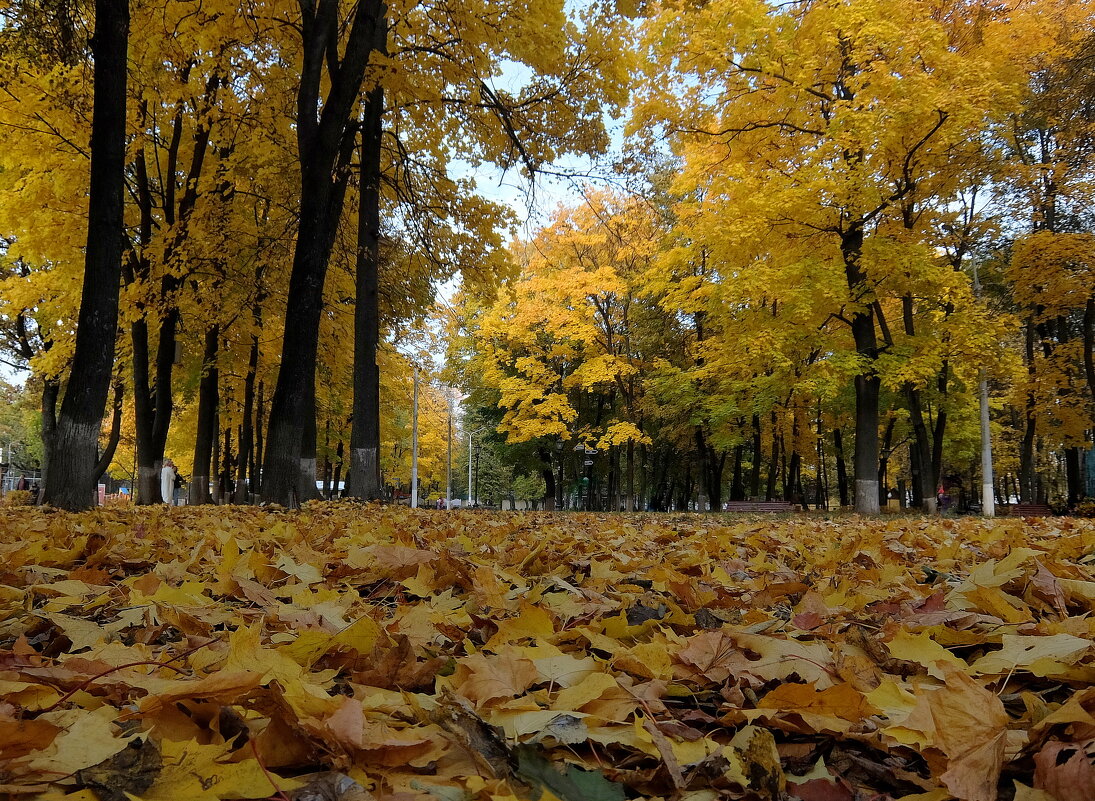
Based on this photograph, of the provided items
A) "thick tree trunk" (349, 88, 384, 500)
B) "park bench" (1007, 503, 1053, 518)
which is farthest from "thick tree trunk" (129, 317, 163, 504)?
"park bench" (1007, 503, 1053, 518)

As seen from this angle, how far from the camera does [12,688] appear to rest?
0.96 metres

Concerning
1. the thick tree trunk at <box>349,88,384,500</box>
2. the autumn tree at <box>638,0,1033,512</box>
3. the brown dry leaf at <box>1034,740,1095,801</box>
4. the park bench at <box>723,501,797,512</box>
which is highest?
the autumn tree at <box>638,0,1033,512</box>

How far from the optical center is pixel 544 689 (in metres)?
1.17

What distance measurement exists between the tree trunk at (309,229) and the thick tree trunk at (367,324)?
2203 millimetres

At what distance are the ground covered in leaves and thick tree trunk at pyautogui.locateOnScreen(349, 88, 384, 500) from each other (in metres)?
7.90

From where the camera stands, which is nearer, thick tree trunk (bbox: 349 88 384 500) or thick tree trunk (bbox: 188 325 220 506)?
thick tree trunk (bbox: 349 88 384 500)

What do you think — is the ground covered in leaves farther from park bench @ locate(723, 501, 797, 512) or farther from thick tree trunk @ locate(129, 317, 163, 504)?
park bench @ locate(723, 501, 797, 512)

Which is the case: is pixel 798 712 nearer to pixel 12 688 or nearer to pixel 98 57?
pixel 12 688

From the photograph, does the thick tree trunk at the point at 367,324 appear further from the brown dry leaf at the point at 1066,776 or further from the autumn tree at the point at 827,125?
the brown dry leaf at the point at 1066,776

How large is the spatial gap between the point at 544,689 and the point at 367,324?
31.5 feet

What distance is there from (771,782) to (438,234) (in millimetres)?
11560

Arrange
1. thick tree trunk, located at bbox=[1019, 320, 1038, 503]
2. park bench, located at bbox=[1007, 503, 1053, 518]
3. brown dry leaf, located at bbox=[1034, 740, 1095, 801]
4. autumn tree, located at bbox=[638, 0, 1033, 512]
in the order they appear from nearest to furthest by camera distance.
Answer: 1. brown dry leaf, located at bbox=[1034, 740, 1095, 801]
2. autumn tree, located at bbox=[638, 0, 1033, 512]
3. park bench, located at bbox=[1007, 503, 1053, 518]
4. thick tree trunk, located at bbox=[1019, 320, 1038, 503]

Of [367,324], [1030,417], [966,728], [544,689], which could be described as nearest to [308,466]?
[367,324]

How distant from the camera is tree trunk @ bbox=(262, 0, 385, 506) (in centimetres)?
758
